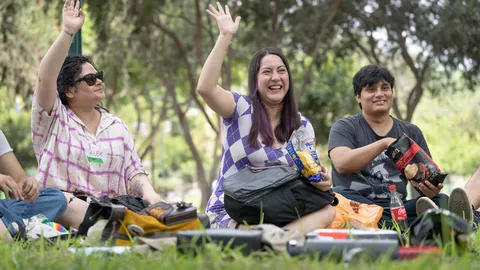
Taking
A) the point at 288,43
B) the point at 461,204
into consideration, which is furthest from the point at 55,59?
the point at 288,43

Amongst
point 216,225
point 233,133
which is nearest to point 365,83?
point 233,133

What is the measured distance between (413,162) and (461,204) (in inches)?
18.2

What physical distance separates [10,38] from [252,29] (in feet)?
17.1

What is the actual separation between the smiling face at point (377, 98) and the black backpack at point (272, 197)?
1.32 meters

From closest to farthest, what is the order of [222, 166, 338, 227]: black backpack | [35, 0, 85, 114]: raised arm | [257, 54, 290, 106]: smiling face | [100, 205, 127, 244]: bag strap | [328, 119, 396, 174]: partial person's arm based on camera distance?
[100, 205, 127, 244]: bag strap → [222, 166, 338, 227]: black backpack → [35, 0, 85, 114]: raised arm → [328, 119, 396, 174]: partial person's arm → [257, 54, 290, 106]: smiling face

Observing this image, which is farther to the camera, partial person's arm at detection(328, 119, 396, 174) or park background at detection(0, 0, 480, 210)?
park background at detection(0, 0, 480, 210)

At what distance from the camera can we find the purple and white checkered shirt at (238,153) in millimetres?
5629

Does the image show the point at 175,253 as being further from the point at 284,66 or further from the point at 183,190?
the point at 183,190

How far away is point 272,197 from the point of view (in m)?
5.04

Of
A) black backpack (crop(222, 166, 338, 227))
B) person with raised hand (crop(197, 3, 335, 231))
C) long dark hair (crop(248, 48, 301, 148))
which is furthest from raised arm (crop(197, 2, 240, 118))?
black backpack (crop(222, 166, 338, 227))

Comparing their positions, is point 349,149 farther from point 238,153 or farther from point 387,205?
point 238,153

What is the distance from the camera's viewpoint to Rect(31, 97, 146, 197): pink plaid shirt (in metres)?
5.71

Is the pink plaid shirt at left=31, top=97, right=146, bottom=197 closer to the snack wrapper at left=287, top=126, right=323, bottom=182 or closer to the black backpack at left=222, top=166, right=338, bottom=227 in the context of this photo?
the black backpack at left=222, top=166, right=338, bottom=227

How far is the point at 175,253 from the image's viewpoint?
3672mm
